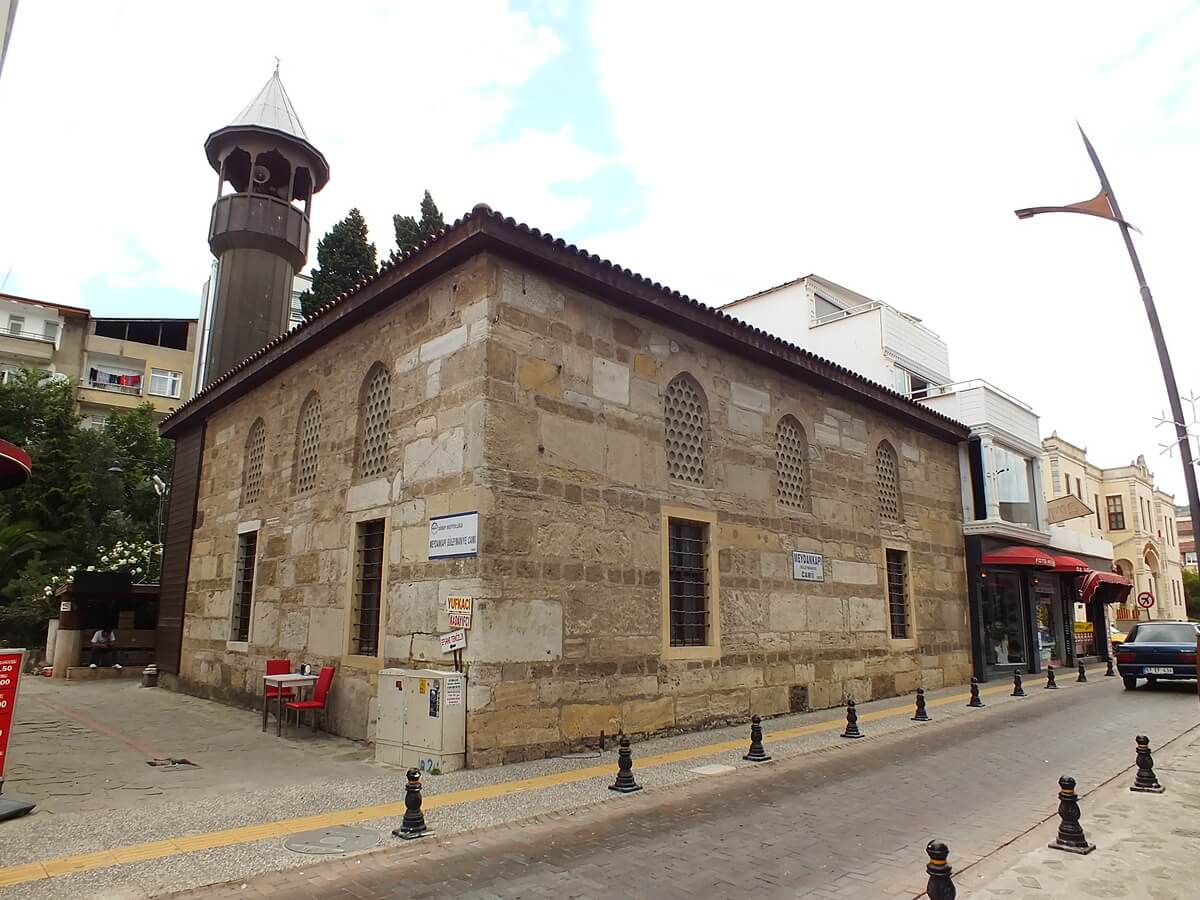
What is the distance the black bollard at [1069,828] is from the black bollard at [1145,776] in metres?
2.21

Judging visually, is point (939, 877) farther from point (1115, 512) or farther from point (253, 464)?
point (1115, 512)

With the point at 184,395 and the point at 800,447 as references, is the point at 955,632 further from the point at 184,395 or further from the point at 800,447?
the point at 184,395

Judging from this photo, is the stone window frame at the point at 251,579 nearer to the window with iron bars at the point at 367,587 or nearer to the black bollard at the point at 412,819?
the window with iron bars at the point at 367,587

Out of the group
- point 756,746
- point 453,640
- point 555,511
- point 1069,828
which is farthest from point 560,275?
point 1069,828

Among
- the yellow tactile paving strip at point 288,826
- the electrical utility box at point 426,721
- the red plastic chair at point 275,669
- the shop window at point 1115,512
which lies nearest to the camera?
the yellow tactile paving strip at point 288,826

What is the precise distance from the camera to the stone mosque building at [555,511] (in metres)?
8.67

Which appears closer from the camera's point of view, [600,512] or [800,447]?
[600,512]

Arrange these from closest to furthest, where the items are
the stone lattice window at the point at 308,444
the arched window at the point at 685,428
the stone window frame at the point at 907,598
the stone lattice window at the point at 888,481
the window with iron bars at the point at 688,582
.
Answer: the window with iron bars at the point at 688,582, the arched window at the point at 685,428, the stone lattice window at the point at 308,444, the stone window frame at the point at 907,598, the stone lattice window at the point at 888,481

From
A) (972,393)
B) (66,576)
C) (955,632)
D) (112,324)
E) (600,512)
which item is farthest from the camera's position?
(112,324)

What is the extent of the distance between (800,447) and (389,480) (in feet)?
22.9

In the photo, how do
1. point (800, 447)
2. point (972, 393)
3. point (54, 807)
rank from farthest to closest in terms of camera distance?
point (972, 393) → point (800, 447) → point (54, 807)

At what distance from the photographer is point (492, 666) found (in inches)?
317

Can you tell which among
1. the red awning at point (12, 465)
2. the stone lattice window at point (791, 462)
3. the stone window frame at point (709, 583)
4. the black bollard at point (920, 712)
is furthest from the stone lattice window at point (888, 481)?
the red awning at point (12, 465)

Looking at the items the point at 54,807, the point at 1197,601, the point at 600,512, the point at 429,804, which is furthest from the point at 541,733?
the point at 1197,601
